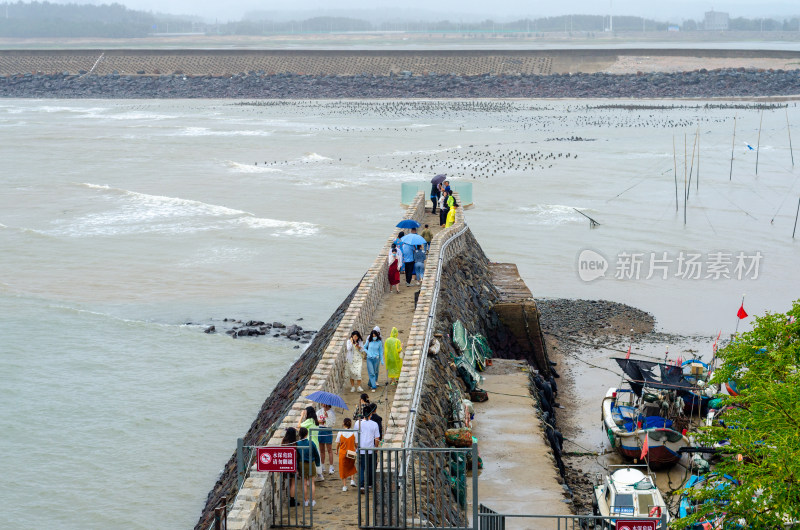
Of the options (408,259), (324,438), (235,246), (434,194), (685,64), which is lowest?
(324,438)

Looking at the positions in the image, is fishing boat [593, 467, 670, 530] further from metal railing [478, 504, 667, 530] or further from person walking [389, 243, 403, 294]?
person walking [389, 243, 403, 294]

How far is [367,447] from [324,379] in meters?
2.79

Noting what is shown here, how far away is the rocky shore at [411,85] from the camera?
104 meters

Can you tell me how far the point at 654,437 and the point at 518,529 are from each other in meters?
4.90

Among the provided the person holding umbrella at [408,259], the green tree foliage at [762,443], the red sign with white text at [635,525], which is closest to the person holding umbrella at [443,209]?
the person holding umbrella at [408,259]

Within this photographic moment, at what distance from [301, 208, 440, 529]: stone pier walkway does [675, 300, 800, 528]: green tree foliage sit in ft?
12.4

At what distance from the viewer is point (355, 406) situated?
14836mm

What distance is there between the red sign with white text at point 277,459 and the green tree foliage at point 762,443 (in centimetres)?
437

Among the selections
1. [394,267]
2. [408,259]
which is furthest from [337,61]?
[394,267]

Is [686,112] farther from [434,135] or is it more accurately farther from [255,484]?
[255,484]

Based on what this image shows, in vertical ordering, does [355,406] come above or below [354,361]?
below

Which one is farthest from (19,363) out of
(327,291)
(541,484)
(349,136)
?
(349,136)

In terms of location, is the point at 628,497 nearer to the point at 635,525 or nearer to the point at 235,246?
the point at 635,525

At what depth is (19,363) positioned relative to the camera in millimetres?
25938
